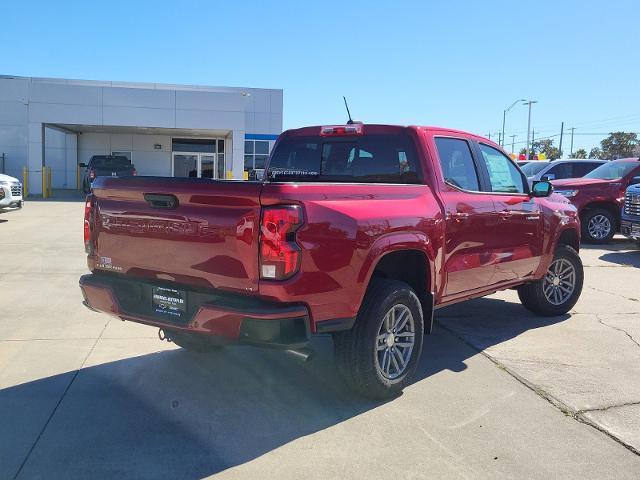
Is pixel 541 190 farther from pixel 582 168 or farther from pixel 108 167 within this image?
pixel 108 167

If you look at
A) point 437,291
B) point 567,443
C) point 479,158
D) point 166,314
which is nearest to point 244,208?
point 166,314

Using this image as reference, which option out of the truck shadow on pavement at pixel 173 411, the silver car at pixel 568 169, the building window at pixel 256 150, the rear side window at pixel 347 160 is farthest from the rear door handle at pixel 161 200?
the building window at pixel 256 150

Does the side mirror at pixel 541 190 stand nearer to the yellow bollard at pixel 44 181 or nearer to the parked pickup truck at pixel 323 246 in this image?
the parked pickup truck at pixel 323 246

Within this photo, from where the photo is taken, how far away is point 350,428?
3.82m

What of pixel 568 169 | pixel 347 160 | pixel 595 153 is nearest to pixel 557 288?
pixel 347 160

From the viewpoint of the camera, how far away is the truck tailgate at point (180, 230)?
3490 mm

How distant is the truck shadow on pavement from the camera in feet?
10.9

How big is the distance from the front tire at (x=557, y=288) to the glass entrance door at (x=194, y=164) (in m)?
30.7

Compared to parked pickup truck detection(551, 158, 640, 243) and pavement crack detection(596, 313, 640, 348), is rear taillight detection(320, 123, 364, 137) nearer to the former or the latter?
pavement crack detection(596, 313, 640, 348)

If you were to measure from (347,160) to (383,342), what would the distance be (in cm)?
181

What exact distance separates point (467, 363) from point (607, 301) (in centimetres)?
363

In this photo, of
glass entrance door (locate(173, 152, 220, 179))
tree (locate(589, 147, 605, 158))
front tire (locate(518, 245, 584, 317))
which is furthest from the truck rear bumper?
tree (locate(589, 147, 605, 158))

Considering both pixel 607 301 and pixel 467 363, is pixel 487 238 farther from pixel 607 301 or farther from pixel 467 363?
pixel 607 301

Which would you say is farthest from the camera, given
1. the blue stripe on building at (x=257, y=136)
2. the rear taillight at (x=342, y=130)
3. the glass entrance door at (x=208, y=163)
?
the glass entrance door at (x=208, y=163)
